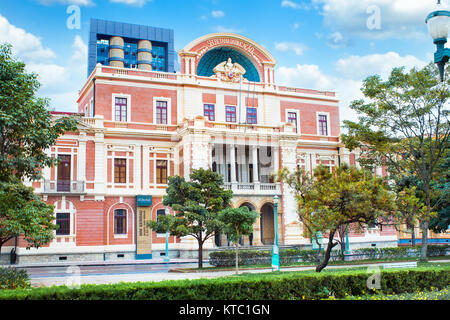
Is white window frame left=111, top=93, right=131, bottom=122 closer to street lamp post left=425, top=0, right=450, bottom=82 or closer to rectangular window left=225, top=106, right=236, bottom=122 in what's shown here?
rectangular window left=225, top=106, right=236, bottom=122

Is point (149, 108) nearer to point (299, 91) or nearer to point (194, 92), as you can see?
point (194, 92)

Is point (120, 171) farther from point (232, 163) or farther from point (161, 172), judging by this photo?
point (232, 163)

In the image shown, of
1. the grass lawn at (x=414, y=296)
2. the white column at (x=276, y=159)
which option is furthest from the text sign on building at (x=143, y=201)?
the grass lawn at (x=414, y=296)

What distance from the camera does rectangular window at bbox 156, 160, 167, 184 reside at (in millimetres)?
37938

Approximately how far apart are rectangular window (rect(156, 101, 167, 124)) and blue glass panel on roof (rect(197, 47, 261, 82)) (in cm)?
693

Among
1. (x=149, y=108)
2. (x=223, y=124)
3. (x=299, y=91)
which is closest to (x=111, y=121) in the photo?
(x=149, y=108)

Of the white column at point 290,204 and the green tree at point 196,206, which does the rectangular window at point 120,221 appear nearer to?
the green tree at point 196,206

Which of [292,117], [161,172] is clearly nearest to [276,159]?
[292,117]

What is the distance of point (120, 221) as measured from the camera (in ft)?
119

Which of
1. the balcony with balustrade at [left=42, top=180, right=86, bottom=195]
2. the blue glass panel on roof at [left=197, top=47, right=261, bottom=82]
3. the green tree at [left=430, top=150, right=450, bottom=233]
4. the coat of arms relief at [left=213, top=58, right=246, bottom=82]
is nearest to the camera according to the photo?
the green tree at [left=430, top=150, right=450, bottom=233]

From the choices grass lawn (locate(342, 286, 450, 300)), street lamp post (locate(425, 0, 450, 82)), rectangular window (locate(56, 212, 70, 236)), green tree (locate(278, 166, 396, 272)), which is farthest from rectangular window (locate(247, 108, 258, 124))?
street lamp post (locate(425, 0, 450, 82))

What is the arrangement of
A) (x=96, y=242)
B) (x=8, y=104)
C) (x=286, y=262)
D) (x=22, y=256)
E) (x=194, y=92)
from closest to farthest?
(x=8, y=104)
(x=286, y=262)
(x=22, y=256)
(x=96, y=242)
(x=194, y=92)

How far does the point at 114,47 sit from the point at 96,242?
207ft

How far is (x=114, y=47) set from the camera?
294ft
